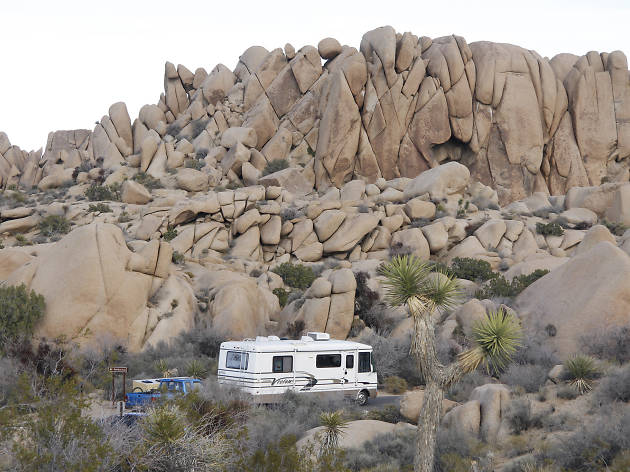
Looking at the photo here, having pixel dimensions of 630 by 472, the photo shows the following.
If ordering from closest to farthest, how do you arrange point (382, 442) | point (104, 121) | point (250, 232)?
point (382, 442), point (250, 232), point (104, 121)

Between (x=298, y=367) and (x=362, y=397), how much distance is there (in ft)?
9.47

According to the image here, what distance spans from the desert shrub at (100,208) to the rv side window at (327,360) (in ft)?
100

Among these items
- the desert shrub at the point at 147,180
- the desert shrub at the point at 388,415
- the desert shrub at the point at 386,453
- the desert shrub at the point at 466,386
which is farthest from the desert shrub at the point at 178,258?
the desert shrub at the point at 386,453

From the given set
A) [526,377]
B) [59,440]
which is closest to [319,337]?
[526,377]

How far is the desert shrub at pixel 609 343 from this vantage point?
74.3ft

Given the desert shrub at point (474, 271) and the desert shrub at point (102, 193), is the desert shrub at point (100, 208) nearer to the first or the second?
the desert shrub at point (102, 193)

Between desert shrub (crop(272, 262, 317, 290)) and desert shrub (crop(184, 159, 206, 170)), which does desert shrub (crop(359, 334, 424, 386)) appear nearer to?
desert shrub (crop(272, 262, 317, 290))

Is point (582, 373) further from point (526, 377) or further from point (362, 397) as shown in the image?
point (362, 397)

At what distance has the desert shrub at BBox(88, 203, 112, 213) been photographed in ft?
167

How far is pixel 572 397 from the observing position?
63.1ft

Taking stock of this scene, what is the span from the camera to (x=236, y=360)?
81.6 ft

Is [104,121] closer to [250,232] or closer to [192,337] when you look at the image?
[250,232]

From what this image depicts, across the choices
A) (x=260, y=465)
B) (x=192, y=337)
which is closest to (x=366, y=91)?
(x=192, y=337)

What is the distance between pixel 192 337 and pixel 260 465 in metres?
20.0
